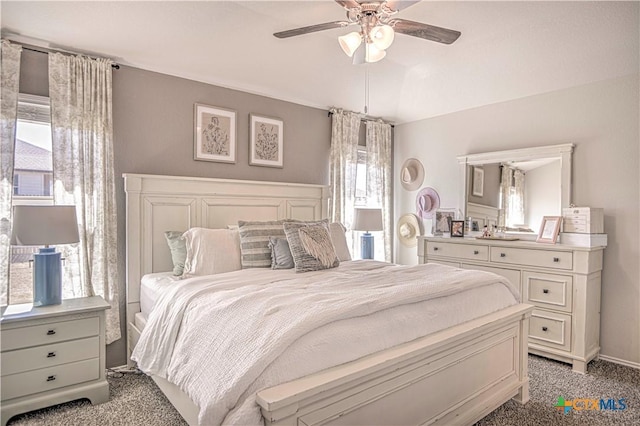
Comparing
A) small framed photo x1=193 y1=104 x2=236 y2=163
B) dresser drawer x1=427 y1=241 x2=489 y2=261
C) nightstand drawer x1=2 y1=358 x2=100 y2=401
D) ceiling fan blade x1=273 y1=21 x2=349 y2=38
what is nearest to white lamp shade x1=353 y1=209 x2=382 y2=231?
dresser drawer x1=427 y1=241 x2=489 y2=261

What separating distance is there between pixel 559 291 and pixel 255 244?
2647mm

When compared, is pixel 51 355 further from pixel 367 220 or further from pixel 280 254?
pixel 367 220

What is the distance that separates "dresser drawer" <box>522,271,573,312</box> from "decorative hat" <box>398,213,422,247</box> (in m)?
1.58

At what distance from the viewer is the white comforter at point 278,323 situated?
4.61 ft

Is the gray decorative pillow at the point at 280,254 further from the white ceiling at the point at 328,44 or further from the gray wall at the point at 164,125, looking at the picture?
the white ceiling at the point at 328,44

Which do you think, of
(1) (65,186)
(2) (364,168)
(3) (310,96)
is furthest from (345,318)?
(2) (364,168)

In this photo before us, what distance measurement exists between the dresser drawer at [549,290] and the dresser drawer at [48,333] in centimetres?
353

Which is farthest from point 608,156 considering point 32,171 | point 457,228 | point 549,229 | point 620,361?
point 32,171

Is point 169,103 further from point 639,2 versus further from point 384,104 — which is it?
point 639,2

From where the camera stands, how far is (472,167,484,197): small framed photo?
421 cm

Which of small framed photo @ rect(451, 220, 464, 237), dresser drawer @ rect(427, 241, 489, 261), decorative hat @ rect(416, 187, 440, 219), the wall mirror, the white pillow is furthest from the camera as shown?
decorative hat @ rect(416, 187, 440, 219)

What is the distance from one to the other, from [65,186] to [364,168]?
10.8 feet

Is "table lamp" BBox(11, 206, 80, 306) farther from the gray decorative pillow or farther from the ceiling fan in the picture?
the ceiling fan

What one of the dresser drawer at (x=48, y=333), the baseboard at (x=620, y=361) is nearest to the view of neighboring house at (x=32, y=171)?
the dresser drawer at (x=48, y=333)
